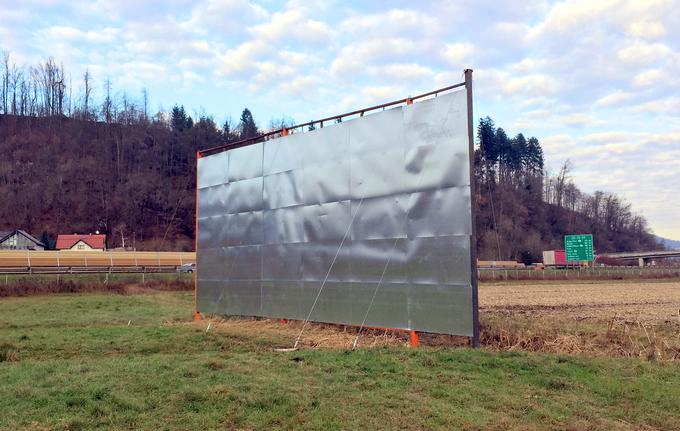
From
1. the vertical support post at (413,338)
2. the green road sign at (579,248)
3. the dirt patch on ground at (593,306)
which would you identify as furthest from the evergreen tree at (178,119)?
the vertical support post at (413,338)

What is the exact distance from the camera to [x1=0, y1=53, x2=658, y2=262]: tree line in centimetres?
9675

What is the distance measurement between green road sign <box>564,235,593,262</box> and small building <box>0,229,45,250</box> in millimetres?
74194


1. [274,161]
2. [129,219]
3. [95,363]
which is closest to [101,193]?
[129,219]

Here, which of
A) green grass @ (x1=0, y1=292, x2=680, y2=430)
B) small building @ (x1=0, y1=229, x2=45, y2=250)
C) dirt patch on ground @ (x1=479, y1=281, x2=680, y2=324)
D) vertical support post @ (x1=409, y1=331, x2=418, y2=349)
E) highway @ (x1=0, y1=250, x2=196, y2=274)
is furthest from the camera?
small building @ (x1=0, y1=229, x2=45, y2=250)

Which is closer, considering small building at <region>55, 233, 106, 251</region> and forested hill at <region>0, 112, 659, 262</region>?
small building at <region>55, 233, 106, 251</region>

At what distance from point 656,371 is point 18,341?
13218mm

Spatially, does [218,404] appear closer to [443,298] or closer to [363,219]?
[443,298]

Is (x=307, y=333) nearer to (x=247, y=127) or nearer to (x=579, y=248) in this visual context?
(x=579, y=248)

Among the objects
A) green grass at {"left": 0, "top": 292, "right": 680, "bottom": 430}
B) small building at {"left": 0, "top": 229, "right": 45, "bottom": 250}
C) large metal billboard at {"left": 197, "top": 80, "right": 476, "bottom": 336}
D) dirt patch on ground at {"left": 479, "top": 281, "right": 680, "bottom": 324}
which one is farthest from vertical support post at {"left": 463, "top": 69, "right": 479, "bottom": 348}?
small building at {"left": 0, "top": 229, "right": 45, "bottom": 250}

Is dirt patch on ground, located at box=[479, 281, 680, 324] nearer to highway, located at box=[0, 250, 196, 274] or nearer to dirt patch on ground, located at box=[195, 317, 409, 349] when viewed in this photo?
dirt patch on ground, located at box=[195, 317, 409, 349]

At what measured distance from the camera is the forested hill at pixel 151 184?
3804 inches

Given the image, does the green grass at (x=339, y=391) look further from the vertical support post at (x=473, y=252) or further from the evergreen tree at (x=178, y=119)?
the evergreen tree at (x=178, y=119)

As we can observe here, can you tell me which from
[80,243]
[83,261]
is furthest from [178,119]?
[83,261]

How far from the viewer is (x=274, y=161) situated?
17625 millimetres
